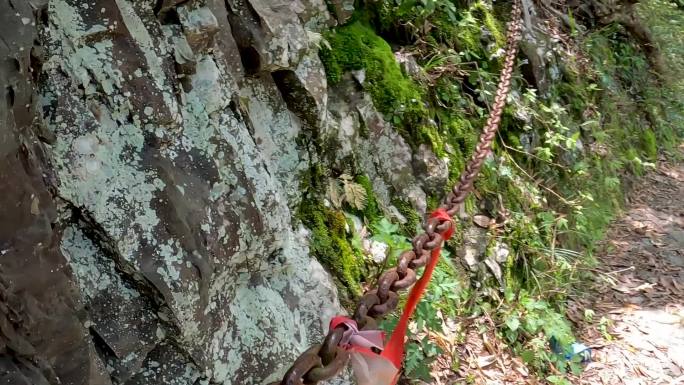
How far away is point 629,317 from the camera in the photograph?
4.56 metres

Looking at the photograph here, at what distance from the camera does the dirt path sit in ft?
13.3

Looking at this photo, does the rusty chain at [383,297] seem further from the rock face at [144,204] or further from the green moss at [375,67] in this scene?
the green moss at [375,67]

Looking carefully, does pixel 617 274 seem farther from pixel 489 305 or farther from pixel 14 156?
pixel 14 156

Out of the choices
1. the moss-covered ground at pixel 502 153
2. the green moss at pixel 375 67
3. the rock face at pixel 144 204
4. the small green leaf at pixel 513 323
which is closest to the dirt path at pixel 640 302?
the moss-covered ground at pixel 502 153

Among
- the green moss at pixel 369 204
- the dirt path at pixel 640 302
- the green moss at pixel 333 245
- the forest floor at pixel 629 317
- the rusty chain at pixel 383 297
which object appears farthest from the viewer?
the dirt path at pixel 640 302

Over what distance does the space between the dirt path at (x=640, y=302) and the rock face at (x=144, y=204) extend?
2.41 meters

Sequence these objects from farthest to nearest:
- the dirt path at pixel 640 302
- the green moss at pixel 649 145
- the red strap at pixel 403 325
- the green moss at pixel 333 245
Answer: the green moss at pixel 649 145 < the dirt path at pixel 640 302 < the green moss at pixel 333 245 < the red strap at pixel 403 325

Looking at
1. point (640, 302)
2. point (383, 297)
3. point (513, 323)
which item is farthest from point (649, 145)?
point (383, 297)

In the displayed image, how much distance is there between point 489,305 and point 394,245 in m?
0.97

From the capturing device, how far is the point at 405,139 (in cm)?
382

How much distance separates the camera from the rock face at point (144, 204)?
1479mm

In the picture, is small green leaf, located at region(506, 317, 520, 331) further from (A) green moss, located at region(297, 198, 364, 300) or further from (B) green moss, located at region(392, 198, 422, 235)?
(A) green moss, located at region(297, 198, 364, 300)

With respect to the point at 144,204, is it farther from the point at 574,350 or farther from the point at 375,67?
the point at 574,350

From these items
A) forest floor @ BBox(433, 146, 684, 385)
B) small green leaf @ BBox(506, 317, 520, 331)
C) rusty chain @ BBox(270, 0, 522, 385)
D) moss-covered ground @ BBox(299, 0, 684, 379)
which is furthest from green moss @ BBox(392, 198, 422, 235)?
rusty chain @ BBox(270, 0, 522, 385)
